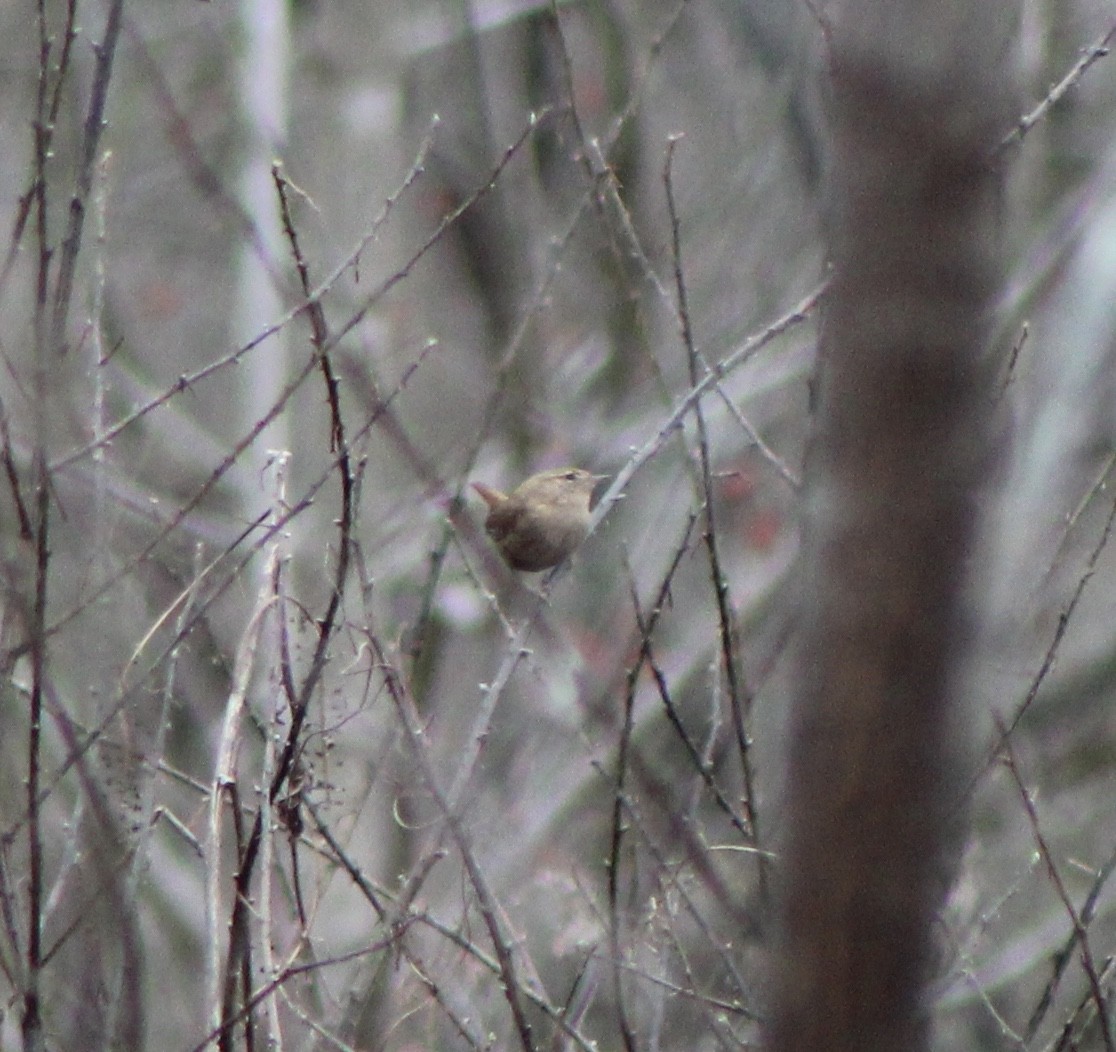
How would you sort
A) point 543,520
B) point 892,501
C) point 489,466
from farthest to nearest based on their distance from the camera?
1. point 489,466
2. point 543,520
3. point 892,501

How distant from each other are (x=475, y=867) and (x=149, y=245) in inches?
439

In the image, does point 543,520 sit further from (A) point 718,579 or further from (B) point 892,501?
(B) point 892,501

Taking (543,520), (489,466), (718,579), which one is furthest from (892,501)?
(489,466)

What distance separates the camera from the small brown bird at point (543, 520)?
5691 millimetres

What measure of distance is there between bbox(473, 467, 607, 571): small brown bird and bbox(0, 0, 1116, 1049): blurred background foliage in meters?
0.26

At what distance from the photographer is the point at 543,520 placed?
5.71 metres

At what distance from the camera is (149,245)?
13000mm

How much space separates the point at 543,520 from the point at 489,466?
3.76m

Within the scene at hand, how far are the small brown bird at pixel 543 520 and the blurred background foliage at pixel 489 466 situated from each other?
0.85ft

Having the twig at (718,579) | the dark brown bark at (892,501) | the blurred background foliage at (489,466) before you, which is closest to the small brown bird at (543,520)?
the blurred background foliage at (489,466)

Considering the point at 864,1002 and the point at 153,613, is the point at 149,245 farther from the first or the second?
the point at 864,1002

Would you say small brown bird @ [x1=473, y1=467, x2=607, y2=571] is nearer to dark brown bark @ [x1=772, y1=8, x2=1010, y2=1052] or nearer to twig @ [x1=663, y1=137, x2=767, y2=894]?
twig @ [x1=663, y1=137, x2=767, y2=894]

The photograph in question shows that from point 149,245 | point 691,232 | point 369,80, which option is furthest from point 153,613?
point 149,245

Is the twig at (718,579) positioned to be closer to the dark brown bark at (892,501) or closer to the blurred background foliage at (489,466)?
the blurred background foliage at (489,466)
